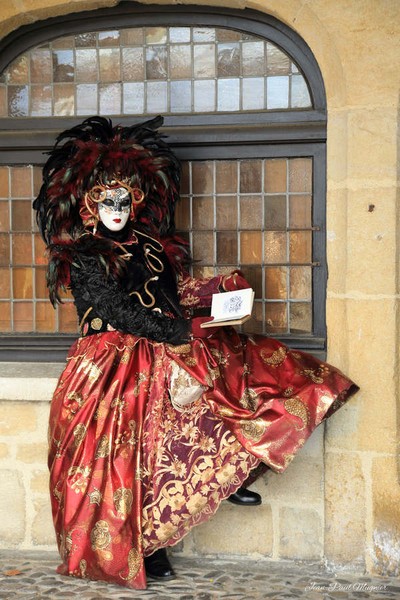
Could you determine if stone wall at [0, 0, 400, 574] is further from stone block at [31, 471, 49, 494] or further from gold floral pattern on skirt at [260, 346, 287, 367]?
stone block at [31, 471, 49, 494]

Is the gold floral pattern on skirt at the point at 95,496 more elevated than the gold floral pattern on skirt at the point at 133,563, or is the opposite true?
the gold floral pattern on skirt at the point at 95,496

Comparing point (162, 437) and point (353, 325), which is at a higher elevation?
point (353, 325)

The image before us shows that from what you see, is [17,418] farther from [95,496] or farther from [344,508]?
[344,508]

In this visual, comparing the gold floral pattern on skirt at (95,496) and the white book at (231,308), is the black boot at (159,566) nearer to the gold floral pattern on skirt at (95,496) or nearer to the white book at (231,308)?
the gold floral pattern on skirt at (95,496)

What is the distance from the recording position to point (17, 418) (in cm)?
510

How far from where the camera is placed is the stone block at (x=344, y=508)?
4812 millimetres

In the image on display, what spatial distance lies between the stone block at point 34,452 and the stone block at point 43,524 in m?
0.21

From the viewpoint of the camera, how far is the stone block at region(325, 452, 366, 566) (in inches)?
189

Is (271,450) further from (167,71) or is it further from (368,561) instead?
(167,71)

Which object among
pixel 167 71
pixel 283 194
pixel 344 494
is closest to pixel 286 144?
pixel 283 194

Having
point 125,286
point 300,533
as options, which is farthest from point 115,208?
point 300,533

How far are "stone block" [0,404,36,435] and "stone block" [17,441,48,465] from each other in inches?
3.1

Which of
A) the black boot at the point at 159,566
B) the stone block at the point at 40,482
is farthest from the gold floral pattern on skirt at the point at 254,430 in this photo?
the stone block at the point at 40,482

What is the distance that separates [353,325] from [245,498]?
965 millimetres
